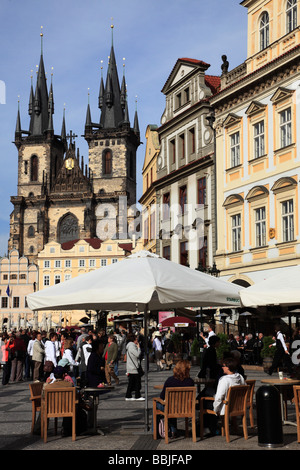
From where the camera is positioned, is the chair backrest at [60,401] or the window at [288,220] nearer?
the chair backrest at [60,401]

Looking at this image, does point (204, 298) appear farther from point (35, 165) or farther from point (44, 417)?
point (35, 165)

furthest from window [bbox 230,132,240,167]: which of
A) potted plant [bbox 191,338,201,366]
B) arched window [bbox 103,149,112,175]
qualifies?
arched window [bbox 103,149,112,175]

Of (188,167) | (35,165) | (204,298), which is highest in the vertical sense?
(35,165)

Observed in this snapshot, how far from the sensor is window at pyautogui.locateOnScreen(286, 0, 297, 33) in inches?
1012

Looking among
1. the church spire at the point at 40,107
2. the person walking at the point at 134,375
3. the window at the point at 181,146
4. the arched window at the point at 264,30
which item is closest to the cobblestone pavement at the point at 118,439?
the person walking at the point at 134,375

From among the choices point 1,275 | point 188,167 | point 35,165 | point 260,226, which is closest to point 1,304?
point 1,275

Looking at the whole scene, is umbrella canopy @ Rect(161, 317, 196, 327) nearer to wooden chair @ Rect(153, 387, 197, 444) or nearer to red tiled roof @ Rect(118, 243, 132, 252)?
wooden chair @ Rect(153, 387, 197, 444)

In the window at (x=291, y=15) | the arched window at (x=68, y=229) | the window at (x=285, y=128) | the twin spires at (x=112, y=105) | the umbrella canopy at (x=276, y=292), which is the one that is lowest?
the umbrella canopy at (x=276, y=292)

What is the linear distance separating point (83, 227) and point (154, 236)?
208 ft

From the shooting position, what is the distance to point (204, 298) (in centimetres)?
934

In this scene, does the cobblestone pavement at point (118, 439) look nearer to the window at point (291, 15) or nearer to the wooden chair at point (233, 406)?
the wooden chair at point (233, 406)

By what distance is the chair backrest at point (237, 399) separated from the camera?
30.4ft

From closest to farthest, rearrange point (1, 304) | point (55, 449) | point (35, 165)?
point (55, 449)
point (1, 304)
point (35, 165)

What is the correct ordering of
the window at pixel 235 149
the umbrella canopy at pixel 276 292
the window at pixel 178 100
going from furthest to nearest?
the window at pixel 178 100, the window at pixel 235 149, the umbrella canopy at pixel 276 292
